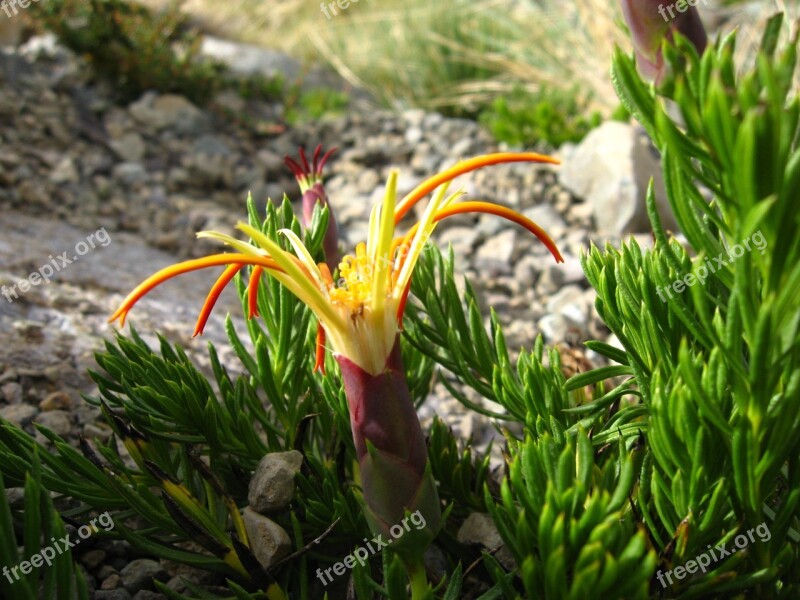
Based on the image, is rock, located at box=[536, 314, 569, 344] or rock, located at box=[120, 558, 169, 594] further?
rock, located at box=[536, 314, 569, 344]

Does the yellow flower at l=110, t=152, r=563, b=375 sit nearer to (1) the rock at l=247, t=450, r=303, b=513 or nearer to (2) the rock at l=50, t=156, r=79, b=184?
(1) the rock at l=247, t=450, r=303, b=513

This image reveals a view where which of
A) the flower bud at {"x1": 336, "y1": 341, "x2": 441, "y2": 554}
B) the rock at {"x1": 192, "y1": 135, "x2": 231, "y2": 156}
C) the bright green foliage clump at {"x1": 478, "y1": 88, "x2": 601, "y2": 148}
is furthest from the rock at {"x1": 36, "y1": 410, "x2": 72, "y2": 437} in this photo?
the bright green foliage clump at {"x1": 478, "y1": 88, "x2": 601, "y2": 148}

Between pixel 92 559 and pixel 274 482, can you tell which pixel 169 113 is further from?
pixel 274 482

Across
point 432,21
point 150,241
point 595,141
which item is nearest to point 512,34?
point 432,21

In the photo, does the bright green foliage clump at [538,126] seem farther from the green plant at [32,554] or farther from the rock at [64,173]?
the green plant at [32,554]

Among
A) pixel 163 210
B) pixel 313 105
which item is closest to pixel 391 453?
pixel 163 210

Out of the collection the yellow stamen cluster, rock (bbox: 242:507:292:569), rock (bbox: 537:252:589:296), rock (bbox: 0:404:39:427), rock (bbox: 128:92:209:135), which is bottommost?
rock (bbox: 242:507:292:569)
